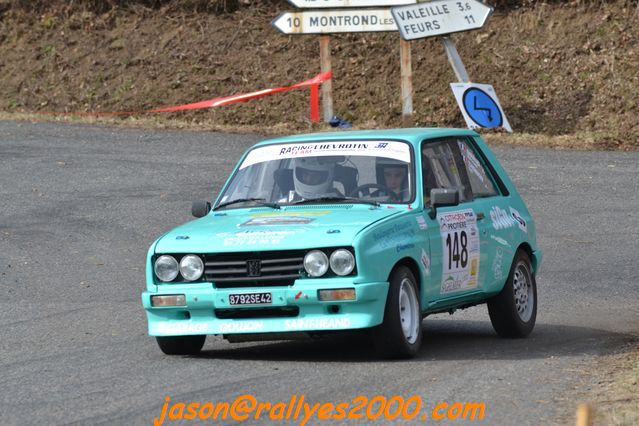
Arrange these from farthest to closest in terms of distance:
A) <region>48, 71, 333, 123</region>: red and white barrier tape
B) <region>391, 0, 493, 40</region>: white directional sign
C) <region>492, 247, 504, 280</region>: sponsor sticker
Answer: <region>48, 71, 333, 123</region>: red and white barrier tape, <region>391, 0, 493, 40</region>: white directional sign, <region>492, 247, 504, 280</region>: sponsor sticker

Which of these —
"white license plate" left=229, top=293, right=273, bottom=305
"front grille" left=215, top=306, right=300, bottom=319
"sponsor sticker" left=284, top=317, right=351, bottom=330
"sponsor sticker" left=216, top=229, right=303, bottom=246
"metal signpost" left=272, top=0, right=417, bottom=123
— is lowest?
"sponsor sticker" left=284, top=317, right=351, bottom=330

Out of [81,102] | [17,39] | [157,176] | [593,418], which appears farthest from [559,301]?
[17,39]

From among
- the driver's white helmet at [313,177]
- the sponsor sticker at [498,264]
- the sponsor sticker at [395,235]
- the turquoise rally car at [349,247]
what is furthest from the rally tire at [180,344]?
the sponsor sticker at [498,264]

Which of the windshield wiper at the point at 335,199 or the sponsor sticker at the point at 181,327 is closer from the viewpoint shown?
the sponsor sticker at the point at 181,327

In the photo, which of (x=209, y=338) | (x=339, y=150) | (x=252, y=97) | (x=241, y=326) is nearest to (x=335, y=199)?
(x=339, y=150)

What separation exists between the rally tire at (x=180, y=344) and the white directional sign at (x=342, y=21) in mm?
16328

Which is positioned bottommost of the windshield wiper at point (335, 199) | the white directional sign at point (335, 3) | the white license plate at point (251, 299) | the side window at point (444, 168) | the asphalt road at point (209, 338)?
the asphalt road at point (209, 338)

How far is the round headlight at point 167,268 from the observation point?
9.18m

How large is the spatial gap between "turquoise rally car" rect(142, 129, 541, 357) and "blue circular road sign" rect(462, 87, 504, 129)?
13.2m

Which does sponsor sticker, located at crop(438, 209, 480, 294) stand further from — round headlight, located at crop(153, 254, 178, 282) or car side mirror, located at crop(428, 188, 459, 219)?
round headlight, located at crop(153, 254, 178, 282)

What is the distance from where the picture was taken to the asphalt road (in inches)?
312

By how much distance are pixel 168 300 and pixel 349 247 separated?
1352mm

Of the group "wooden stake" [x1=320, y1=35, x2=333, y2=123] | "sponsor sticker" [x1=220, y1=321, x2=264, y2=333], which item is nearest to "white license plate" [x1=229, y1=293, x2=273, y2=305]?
"sponsor sticker" [x1=220, y1=321, x2=264, y2=333]

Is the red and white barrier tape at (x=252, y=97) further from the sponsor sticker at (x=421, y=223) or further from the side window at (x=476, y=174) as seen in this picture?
the sponsor sticker at (x=421, y=223)
